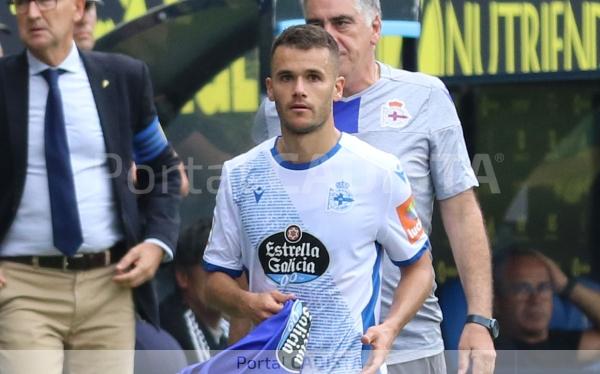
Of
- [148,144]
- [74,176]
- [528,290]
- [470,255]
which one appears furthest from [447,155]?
[528,290]

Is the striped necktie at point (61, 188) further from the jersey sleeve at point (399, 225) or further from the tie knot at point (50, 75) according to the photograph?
the jersey sleeve at point (399, 225)

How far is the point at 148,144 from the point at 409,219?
3.42 feet

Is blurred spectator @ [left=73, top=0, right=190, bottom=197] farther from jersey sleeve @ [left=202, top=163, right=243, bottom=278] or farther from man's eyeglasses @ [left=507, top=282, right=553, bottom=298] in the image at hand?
man's eyeglasses @ [left=507, top=282, right=553, bottom=298]

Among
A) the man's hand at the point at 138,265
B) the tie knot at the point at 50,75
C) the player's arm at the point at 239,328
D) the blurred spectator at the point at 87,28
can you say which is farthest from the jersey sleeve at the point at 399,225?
the blurred spectator at the point at 87,28

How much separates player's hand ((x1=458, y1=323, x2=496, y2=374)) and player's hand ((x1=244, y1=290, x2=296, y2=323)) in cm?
86

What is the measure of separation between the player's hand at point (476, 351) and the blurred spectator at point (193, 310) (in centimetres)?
175

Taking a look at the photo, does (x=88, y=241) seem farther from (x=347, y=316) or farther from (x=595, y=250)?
(x=595, y=250)

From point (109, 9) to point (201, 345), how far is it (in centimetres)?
142

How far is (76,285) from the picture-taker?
16.5ft

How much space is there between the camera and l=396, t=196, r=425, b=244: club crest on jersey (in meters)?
4.62

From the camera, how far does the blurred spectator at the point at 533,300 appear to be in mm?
7156

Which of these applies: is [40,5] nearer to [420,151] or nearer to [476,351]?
[420,151]

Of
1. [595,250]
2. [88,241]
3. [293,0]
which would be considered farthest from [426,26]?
[88,241]

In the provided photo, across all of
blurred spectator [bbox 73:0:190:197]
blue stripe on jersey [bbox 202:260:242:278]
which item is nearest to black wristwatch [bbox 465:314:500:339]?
blue stripe on jersey [bbox 202:260:242:278]
